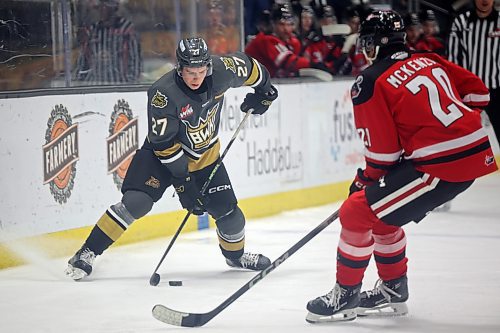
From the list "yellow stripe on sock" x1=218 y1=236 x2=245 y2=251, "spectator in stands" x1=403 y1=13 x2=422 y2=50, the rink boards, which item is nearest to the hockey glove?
"yellow stripe on sock" x1=218 y1=236 x2=245 y2=251

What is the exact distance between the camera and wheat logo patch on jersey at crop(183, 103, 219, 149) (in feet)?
16.7

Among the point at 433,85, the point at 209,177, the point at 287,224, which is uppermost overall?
the point at 433,85

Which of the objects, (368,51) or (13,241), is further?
(13,241)

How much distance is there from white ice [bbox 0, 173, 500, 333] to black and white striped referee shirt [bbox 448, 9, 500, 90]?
3.32 feet

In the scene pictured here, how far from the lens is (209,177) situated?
5.21m

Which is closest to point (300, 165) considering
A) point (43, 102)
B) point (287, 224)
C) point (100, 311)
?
point (287, 224)

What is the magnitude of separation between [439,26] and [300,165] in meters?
4.01

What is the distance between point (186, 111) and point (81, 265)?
2.78ft

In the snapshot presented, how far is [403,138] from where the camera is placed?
153 inches

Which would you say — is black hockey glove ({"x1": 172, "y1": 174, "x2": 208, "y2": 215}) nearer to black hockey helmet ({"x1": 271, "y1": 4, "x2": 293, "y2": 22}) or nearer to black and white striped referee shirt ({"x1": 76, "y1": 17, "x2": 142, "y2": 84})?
black and white striped referee shirt ({"x1": 76, "y1": 17, "x2": 142, "y2": 84})

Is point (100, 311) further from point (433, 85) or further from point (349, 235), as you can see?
point (433, 85)

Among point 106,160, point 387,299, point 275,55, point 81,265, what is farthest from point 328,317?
Answer: point 275,55

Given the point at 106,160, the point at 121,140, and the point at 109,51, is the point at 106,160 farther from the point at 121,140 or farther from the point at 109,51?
the point at 109,51

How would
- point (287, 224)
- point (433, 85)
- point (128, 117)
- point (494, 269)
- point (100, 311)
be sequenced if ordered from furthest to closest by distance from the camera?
point (287, 224) < point (128, 117) < point (494, 269) < point (100, 311) < point (433, 85)
